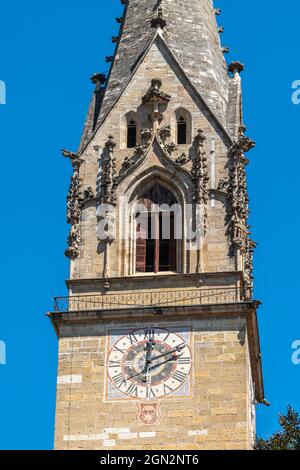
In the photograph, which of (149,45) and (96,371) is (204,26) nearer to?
(149,45)

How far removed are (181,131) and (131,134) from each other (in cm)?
137

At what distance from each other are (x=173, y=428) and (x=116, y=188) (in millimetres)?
7222

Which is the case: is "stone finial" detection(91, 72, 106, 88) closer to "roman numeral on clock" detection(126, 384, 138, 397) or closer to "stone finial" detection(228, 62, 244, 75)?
"stone finial" detection(228, 62, 244, 75)

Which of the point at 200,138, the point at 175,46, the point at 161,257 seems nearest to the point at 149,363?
the point at 161,257

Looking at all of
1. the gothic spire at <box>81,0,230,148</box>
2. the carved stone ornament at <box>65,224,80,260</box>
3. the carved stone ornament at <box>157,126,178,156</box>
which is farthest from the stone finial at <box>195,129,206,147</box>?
the carved stone ornament at <box>65,224,80,260</box>

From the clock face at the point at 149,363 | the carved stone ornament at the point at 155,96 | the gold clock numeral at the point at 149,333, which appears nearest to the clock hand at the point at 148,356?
the clock face at the point at 149,363

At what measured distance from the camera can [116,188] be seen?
49312 mm

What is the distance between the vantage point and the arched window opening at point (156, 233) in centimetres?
4831

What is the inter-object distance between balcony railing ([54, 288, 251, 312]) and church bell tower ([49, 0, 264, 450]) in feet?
0.12

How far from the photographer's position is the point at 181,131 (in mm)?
50000

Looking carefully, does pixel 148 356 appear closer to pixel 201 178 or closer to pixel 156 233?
pixel 156 233

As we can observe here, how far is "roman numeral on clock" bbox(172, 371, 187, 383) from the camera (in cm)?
4597

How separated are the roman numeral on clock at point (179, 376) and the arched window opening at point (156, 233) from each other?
3188mm
